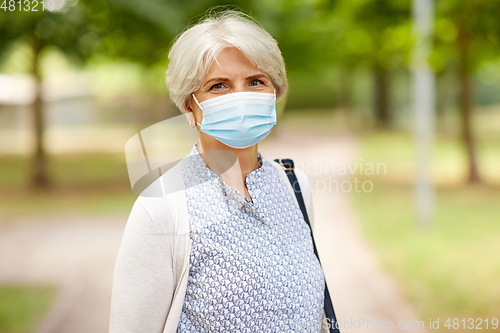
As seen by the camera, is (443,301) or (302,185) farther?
(443,301)

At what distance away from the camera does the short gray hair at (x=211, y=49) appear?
168 cm

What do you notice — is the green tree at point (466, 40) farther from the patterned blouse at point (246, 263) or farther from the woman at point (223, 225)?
the patterned blouse at point (246, 263)

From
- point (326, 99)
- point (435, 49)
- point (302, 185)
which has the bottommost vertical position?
point (302, 185)

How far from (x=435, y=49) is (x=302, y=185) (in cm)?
678

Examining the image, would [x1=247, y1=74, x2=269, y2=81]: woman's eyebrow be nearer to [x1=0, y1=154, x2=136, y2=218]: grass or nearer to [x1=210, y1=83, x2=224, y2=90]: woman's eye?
[x1=210, y1=83, x2=224, y2=90]: woman's eye

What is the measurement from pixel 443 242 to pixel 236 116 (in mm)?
6088

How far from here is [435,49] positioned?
7.86 metres

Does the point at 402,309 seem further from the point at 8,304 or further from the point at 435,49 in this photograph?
the point at 435,49

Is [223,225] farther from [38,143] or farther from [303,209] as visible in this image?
[38,143]

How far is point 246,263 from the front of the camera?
1614 mm

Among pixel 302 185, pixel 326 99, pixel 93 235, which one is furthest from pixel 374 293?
pixel 326 99
